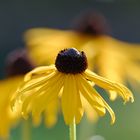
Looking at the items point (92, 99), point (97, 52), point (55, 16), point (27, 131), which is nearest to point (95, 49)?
point (97, 52)

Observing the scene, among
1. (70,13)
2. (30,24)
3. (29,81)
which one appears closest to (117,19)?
(70,13)

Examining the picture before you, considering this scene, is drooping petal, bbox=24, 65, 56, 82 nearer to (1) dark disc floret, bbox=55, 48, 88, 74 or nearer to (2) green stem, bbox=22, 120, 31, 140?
(1) dark disc floret, bbox=55, 48, 88, 74

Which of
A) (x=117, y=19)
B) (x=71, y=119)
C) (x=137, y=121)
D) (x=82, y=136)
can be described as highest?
(x=71, y=119)

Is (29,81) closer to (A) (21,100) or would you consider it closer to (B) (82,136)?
(A) (21,100)

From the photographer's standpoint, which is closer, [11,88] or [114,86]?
[114,86]

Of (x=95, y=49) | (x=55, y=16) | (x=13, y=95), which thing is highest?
(x=13, y=95)

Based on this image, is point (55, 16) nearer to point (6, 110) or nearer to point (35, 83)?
point (6, 110)

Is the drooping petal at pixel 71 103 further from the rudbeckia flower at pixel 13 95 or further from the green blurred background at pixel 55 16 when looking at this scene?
the green blurred background at pixel 55 16

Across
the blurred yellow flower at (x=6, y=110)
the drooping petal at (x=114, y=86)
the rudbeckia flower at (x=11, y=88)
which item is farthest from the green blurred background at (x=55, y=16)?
the drooping petal at (x=114, y=86)
